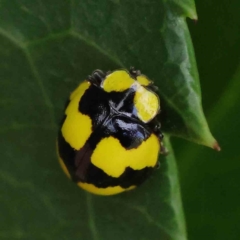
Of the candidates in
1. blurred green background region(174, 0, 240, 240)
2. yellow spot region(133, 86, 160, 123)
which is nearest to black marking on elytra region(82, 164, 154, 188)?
yellow spot region(133, 86, 160, 123)

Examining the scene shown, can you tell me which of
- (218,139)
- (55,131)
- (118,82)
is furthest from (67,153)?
(218,139)

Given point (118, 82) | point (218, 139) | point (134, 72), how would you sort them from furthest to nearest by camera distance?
point (218, 139), point (118, 82), point (134, 72)

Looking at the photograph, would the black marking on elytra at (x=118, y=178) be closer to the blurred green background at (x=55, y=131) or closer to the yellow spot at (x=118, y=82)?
the blurred green background at (x=55, y=131)

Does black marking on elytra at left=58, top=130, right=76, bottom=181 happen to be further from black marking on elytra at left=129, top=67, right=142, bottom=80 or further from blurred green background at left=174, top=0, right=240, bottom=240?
blurred green background at left=174, top=0, right=240, bottom=240

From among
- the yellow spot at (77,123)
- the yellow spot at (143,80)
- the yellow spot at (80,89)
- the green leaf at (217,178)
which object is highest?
the yellow spot at (143,80)

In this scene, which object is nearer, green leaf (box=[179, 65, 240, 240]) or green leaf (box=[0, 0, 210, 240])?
green leaf (box=[0, 0, 210, 240])

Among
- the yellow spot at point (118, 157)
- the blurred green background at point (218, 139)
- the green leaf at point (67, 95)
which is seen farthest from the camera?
the blurred green background at point (218, 139)

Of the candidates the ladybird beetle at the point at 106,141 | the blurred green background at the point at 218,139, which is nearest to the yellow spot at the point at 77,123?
the ladybird beetle at the point at 106,141

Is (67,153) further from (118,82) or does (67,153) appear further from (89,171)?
(118,82)

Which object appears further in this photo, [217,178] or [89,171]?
[217,178]
